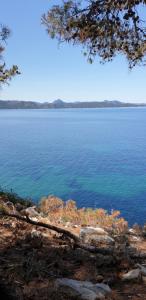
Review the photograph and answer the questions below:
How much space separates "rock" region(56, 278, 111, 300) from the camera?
4.86 metres

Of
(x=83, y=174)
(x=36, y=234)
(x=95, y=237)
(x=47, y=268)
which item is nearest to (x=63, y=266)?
(x=47, y=268)

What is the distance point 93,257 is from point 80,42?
4511 mm

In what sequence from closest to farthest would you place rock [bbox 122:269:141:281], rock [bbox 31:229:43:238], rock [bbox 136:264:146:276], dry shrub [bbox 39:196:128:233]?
rock [bbox 122:269:141:281], rock [bbox 136:264:146:276], rock [bbox 31:229:43:238], dry shrub [bbox 39:196:128:233]

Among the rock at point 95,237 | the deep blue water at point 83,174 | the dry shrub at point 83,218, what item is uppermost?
the rock at point 95,237

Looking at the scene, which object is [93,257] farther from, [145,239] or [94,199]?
[94,199]

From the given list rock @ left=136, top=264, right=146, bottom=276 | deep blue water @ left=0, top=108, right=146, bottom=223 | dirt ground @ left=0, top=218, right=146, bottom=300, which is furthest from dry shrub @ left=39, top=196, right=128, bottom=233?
deep blue water @ left=0, top=108, right=146, bottom=223

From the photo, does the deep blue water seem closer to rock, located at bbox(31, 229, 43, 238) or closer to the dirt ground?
rock, located at bbox(31, 229, 43, 238)

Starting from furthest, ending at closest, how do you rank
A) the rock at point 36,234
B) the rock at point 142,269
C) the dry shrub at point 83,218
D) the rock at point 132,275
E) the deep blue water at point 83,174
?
the deep blue water at point 83,174
the dry shrub at point 83,218
the rock at point 36,234
the rock at point 142,269
the rock at point 132,275

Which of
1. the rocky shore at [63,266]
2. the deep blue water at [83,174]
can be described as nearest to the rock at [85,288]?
the rocky shore at [63,266]

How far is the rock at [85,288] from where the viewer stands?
4.86 metres

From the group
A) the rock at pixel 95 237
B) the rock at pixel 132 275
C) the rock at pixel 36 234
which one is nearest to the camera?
the rock at pixel 132 275

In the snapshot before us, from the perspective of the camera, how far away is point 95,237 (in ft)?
25.7

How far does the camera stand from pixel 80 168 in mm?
75500

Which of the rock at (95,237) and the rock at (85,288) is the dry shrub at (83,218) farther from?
the rock at (85,288)
